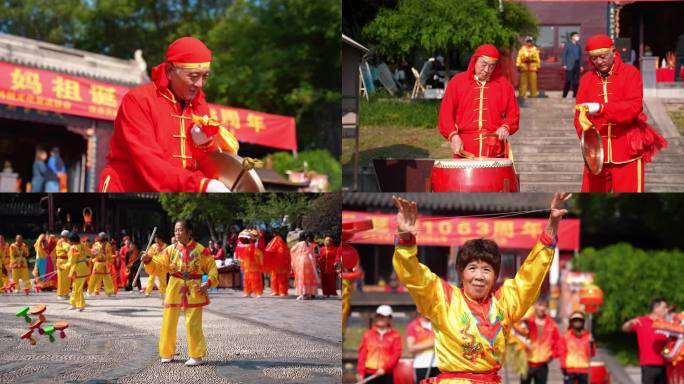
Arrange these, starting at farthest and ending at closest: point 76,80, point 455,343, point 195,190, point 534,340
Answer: point 76,80
point 534,340
point 195,190
point 455,343

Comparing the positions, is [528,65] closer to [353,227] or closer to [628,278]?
[353,227]

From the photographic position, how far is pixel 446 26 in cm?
1088

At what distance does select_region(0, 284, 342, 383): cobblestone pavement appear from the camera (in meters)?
9.44

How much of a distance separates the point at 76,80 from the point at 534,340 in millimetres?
14904

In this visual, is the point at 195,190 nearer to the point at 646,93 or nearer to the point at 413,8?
the point at 413,8

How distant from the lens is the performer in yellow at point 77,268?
32.2ft

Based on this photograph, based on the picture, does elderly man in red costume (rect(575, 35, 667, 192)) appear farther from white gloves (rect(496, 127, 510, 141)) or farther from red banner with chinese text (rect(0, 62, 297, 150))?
red banner with chinese text (rect(0, 62, 297, 150))

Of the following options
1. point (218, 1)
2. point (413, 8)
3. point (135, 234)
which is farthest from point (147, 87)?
point (218, 1)

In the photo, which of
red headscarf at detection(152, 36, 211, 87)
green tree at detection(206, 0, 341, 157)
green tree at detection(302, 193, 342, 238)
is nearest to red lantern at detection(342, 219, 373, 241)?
green tree at detection(302, 193, 342, 238)

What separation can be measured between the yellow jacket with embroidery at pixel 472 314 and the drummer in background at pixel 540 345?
5.91m

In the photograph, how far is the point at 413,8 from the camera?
11.0 meters

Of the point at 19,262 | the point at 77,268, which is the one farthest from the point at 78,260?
the point at 19,262

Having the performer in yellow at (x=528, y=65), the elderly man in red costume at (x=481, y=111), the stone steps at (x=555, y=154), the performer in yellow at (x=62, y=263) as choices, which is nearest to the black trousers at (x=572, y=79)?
the stone steps at (x=555, y=154)

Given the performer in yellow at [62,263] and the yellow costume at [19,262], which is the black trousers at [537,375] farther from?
the yellow costume at [19,262]
